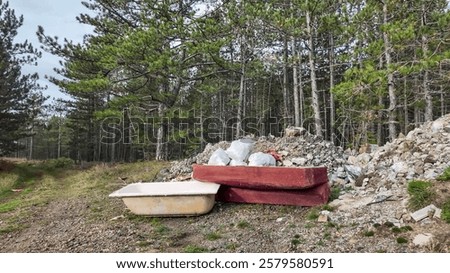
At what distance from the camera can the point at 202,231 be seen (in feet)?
11.7

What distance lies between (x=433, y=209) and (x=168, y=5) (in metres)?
8.74

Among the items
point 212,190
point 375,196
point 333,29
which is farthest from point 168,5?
point 375,196

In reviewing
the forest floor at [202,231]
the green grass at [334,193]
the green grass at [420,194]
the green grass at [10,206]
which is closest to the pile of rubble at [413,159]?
the green grass at [334,193]

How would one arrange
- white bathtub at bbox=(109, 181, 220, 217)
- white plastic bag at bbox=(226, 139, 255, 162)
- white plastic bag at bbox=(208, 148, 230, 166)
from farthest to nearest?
white plastic bag at bbox=(226, 139, 255, 162) < white plastic bag at bbox=(208, 148, 230, 166) < white bathtub at bbox=(109, 181, 220, 217)

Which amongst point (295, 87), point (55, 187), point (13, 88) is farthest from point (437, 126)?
point (13, 88)

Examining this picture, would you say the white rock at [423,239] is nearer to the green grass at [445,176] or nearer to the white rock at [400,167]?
the green grass at [445,176]

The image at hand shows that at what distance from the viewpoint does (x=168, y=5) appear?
9555 mm

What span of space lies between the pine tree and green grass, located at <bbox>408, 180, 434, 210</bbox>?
Result: 977 cm

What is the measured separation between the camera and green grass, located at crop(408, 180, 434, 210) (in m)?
3.23

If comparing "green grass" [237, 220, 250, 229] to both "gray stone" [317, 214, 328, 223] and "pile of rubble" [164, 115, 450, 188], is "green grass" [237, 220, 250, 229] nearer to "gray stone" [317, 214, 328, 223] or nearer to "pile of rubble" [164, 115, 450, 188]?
"gray stone" [317, 214, 328, 223]

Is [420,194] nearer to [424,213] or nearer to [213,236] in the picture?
[424,213]

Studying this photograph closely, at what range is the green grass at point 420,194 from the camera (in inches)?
127

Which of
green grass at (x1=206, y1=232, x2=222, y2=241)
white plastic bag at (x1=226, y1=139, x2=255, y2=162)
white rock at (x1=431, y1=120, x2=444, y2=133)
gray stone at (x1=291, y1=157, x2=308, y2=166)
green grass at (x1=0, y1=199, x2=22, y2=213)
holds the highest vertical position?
white rock at (x1=431, y1=120, x2=444, y2=133)

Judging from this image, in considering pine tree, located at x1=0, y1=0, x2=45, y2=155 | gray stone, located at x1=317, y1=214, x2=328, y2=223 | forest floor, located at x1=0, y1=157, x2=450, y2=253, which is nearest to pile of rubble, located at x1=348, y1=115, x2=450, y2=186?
forest floor, located at x1=0, y1=157, x2=450, y2=253
